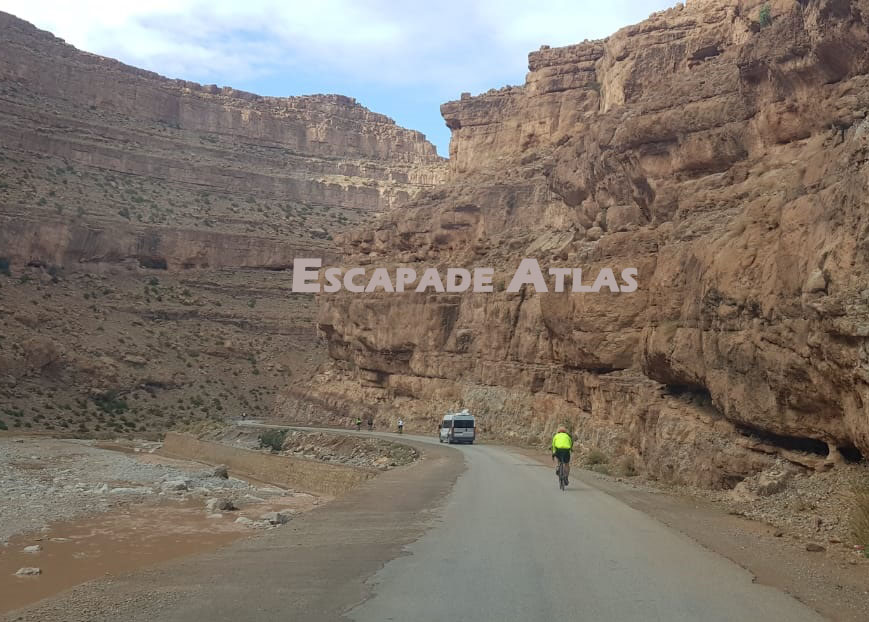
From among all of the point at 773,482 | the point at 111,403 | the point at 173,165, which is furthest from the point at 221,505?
the point at 173,165

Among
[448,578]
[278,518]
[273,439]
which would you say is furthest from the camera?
[273,439]

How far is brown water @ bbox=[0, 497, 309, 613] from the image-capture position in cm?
1745

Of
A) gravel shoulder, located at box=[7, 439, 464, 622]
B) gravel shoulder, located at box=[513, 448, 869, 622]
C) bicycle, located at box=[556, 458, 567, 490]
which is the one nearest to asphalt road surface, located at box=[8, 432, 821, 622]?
gravel shoulder, located at box=[7, 439, 464, 622]

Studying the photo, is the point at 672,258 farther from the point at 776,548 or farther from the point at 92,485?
the point at 92,485

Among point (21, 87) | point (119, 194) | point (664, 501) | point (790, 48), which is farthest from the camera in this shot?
point (21, 87)

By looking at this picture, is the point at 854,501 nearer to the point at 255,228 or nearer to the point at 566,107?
the point at 566,107

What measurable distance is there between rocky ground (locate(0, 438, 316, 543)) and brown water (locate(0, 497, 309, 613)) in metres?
0.87

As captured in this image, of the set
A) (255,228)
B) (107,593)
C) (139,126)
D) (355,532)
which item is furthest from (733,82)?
(139,126)

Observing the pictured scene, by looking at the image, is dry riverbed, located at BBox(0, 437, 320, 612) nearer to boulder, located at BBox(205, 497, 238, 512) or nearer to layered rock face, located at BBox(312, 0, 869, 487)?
boulder, located at BBox(205, 497, 238, 512)

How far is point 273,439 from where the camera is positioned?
49125 mm

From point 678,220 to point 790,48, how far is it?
623cm

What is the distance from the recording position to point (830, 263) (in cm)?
1293

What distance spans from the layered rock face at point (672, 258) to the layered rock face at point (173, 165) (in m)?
30.0

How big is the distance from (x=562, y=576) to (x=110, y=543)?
17.5 meters
